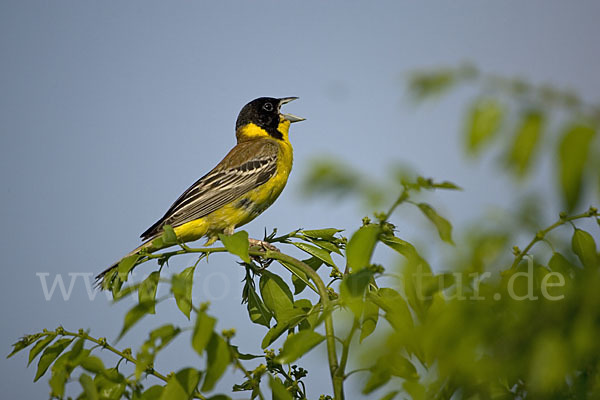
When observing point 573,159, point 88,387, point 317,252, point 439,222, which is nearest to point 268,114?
point 317,252

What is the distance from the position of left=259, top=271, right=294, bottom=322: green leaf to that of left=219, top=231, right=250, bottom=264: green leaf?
535 millimetres

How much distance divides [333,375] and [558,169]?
0.98m

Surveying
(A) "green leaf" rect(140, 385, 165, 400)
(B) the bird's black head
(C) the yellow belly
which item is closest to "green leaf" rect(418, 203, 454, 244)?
(A) "green leaf" rect(140, 385, 165, 400)

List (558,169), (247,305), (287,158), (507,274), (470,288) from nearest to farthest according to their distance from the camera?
1. (558,169)
2. (470,288)
3. (507,274)
4. (247,305)
5. (287,158)

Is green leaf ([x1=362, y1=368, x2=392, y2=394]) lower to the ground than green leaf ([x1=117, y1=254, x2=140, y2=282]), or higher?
lower

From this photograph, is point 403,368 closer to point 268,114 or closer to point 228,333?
point 228,333

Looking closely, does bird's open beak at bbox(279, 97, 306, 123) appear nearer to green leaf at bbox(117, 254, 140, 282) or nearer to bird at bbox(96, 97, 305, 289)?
bird at bbox(96, 97, 305, 289)

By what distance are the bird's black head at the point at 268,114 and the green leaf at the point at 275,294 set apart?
14.0 feet

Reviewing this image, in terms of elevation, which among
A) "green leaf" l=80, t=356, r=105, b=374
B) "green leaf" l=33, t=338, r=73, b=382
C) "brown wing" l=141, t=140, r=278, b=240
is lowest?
"green leaf" l=80, t=356, r=105, b=374

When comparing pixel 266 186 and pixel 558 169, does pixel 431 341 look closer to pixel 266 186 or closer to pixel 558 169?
pixel 558 169

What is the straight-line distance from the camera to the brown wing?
5191mm

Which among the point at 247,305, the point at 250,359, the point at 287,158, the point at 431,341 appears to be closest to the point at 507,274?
the point at 431,341

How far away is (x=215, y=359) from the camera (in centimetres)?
126

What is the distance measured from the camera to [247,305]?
8.28 feet
